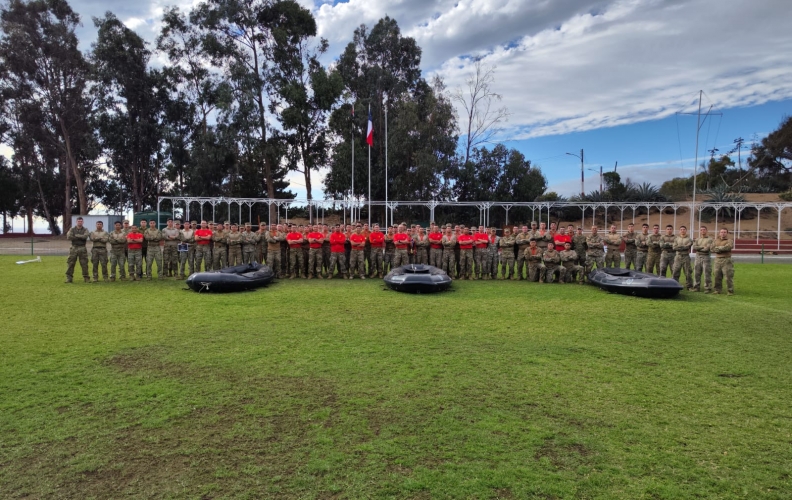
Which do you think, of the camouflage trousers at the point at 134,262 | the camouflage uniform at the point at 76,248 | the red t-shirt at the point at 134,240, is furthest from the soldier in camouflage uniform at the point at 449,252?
the camouflage uniform at the point at 76,248

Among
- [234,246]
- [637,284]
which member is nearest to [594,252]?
[637,284]

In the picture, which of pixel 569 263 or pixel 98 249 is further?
pixel 569 263

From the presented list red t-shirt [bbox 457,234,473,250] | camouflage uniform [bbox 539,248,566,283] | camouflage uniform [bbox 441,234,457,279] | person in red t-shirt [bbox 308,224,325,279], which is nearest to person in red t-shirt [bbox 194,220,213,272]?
person in red t-shirt [bbox 308,224,325,279]

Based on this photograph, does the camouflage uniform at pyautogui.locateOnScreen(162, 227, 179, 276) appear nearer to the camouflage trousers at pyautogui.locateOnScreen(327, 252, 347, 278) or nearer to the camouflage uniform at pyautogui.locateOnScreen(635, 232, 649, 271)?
the camouflage trousers at pyautogui.locateOnScreen(327, 252, 347, 278)

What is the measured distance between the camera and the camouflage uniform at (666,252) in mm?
13719

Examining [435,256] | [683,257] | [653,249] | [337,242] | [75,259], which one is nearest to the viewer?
[683,257]

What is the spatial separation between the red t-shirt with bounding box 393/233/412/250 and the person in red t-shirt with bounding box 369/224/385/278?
49 centimetres

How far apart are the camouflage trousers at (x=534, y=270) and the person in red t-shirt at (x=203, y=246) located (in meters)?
10.1

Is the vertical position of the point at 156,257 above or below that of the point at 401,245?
below

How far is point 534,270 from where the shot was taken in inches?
586

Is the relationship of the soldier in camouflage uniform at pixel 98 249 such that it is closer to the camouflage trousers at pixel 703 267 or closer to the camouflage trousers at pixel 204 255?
the camouflage trousers at pixel 204 255

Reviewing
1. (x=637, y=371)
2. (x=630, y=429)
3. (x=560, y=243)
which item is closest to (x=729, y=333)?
(x=637, y=371)

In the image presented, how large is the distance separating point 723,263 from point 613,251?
3.10 m

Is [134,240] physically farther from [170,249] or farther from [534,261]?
[534,261]
